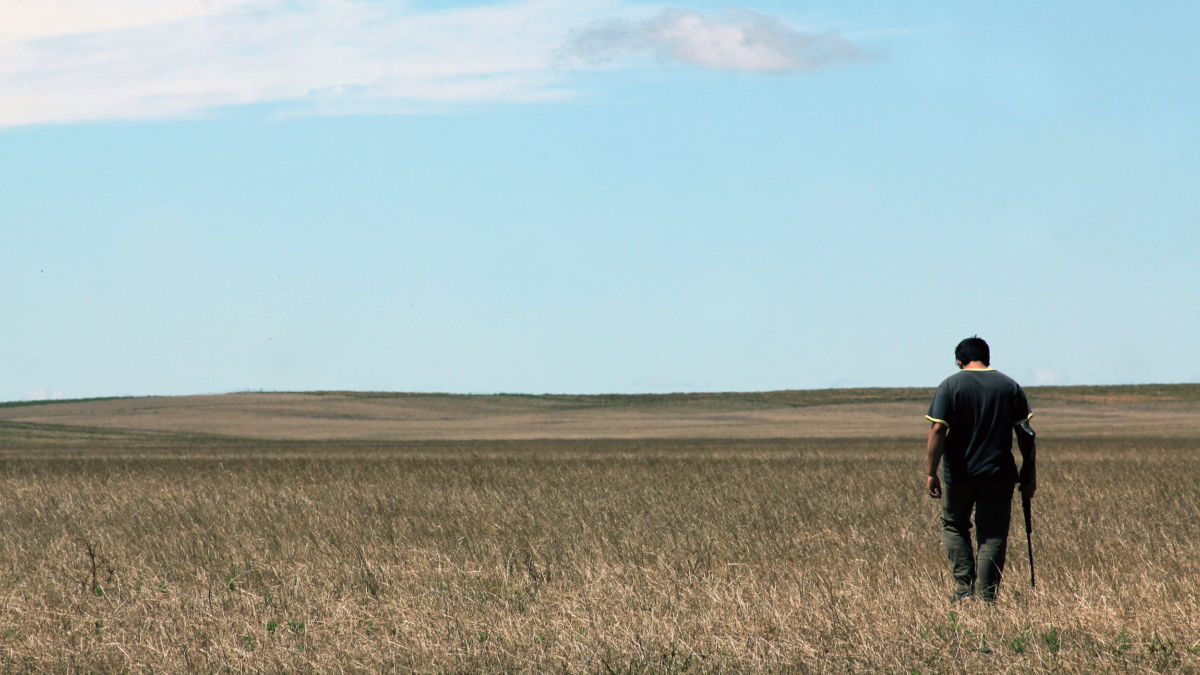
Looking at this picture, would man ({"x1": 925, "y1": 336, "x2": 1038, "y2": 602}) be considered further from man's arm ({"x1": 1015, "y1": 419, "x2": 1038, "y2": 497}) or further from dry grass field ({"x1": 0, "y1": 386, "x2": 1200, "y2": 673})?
dry grass field ({"x1": 0, "y1": 386, "x2": 1200, "y2": 673})

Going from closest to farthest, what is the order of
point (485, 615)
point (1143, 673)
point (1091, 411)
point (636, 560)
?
point (1143, 673), point (485, 615), point (636, 560), point (1091, 411)

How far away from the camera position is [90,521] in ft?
54.6

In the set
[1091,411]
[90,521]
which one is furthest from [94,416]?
[90,521]

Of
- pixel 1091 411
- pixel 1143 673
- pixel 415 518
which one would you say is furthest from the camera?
pixel 1091 411

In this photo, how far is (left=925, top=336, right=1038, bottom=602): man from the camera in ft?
30.5

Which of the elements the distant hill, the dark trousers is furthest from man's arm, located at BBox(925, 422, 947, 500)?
the distant hill

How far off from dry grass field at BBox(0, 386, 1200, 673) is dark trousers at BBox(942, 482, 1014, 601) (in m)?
0.27

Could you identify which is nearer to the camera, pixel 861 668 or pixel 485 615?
pixel 861 668

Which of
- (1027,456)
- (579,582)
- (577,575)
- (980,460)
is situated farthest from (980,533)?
(577,575)

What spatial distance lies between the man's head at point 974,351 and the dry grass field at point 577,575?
1794mm

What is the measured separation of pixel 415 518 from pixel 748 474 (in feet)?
37.0

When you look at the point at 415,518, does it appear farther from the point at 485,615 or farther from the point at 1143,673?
the point at 1143,673

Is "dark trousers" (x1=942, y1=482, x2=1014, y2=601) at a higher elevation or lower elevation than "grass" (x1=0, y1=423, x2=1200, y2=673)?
higher

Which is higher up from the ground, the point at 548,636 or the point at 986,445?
the point at 986,445
